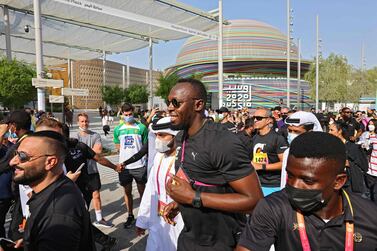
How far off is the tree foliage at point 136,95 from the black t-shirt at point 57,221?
52.9 meters

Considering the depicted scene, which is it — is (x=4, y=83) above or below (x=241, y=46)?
below

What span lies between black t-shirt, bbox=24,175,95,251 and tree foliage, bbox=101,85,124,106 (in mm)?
52206

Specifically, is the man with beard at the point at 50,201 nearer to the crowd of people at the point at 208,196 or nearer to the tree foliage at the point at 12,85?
the crowd of people at the point at 208,196

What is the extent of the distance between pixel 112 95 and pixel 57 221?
53.1 metres

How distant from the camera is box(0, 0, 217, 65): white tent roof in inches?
759

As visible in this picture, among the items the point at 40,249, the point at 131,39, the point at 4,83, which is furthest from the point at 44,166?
the point at 131,39

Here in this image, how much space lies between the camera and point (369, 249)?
4.72 feet

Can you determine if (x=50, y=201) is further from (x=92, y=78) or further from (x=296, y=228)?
(x=92, y=78)

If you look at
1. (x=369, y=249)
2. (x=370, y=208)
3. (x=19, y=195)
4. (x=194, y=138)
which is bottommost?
(x=19, y=195)

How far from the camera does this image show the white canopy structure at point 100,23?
18.1m

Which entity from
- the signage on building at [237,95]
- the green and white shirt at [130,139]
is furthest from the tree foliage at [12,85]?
the green and white shirt at [130,139]

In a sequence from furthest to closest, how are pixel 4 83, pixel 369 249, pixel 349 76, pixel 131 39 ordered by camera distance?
1. pixel 349 76
2. pixel 131 39
3. pixel 4 83
4. pixel 369 249

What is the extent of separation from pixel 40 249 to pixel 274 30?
7901 cm

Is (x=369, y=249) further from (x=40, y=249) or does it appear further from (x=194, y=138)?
(x=40, y=249)
